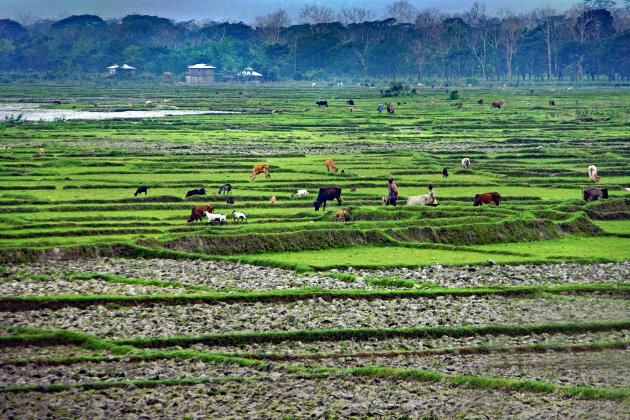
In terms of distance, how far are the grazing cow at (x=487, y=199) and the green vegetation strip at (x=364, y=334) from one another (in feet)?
35.9

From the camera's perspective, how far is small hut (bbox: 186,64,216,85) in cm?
14088

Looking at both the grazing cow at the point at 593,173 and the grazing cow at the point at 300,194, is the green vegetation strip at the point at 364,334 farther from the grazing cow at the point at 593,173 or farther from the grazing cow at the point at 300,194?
the grazing cow at the point at 593,173

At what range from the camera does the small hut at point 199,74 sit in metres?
141

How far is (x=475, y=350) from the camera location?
1562 cm

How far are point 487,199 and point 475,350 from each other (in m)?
12.6

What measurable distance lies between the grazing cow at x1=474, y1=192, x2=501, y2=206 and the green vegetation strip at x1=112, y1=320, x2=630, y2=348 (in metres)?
10.9

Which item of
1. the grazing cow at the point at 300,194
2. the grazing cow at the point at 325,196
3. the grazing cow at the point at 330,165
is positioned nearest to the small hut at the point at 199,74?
the grazing cow at the point at 330,165

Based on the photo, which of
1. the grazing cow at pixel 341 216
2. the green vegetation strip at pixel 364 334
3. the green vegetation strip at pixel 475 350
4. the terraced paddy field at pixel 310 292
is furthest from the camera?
the grazing cow at pixel 341 216

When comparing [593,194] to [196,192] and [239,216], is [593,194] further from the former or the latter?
[196,192]

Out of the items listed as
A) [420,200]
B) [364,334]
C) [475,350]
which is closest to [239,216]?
[420,200]

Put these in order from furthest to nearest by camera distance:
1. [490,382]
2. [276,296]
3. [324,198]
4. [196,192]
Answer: [196,192] → [324,198] → [276,296] → [490,382]

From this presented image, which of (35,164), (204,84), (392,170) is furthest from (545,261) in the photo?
(204,84)

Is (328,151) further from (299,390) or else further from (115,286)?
(299,390)

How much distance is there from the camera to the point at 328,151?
4538 cm
